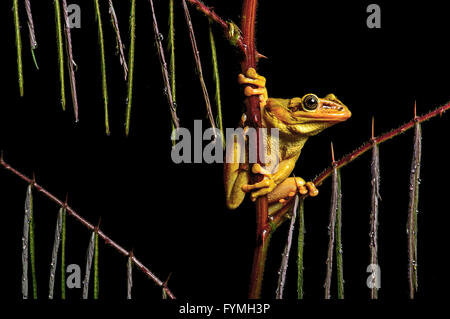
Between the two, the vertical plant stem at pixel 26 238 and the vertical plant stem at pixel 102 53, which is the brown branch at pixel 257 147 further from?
the vertical plant stem at pixel 26 238

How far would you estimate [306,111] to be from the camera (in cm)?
190

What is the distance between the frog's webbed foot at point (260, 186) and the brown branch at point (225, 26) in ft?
1.12

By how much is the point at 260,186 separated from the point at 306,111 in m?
0.30

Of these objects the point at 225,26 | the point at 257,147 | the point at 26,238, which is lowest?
the point at 26,238

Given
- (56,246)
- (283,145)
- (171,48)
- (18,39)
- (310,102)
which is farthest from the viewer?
(283,145)

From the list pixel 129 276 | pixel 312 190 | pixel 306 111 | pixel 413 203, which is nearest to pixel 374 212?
pixel 413 203

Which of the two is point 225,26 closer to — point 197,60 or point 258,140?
point 197,60

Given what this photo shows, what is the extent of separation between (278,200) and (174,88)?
2.21 ft

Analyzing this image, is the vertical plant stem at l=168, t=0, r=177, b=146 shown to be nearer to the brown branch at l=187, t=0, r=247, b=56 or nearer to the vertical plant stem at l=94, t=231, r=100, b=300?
the brown branch at l=187, t=0, r=247, b=56

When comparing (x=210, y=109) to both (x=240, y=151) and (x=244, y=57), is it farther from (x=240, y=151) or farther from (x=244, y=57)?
(x=240, y=151)

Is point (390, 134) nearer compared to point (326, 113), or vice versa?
point (390, 134)

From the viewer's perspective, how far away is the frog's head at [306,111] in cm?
189

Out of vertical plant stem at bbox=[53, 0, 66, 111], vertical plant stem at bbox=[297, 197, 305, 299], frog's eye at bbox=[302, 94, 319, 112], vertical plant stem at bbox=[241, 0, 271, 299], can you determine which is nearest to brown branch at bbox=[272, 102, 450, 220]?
vertical plant stem at bbox=[297, 197, 305, 299]

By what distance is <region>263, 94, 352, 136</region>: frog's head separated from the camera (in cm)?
189
